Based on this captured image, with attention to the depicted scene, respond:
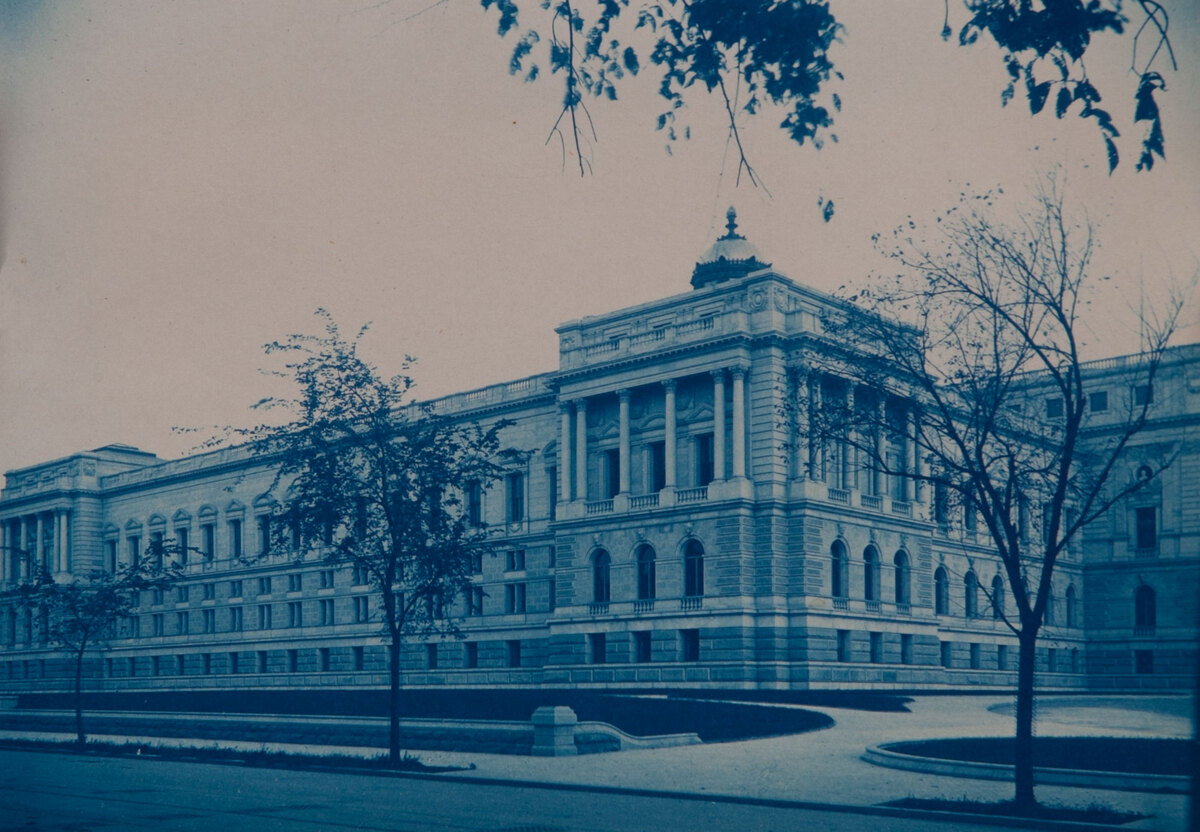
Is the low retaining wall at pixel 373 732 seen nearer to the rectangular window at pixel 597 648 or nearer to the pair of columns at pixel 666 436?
the rectangular window at pixel 597 648

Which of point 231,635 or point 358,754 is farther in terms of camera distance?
point 231,635

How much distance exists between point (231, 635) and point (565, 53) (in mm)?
80662

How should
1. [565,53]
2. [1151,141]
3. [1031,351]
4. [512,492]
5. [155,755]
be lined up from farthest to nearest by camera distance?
[512,492], [155,755], [1031,351], [565,53], [1151,141]

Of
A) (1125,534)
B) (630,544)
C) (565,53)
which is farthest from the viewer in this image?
(1125,534)

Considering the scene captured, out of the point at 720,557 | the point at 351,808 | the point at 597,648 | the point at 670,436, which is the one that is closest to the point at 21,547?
the point at 597,648

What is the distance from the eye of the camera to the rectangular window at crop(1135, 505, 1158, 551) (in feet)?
249

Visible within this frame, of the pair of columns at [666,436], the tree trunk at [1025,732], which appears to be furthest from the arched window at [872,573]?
the tree trunk at [1025,732]

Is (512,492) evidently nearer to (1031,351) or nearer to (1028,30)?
(1031,351)

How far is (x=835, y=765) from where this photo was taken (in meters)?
27.9

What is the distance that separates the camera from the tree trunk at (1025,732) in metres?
20.1

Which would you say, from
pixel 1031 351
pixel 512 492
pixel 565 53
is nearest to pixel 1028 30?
pixel 565 53

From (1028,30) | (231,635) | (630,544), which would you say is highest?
(1028,30)

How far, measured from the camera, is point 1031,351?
77.7 ft

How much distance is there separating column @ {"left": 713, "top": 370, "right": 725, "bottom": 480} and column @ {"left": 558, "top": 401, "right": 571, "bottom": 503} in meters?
8.71
